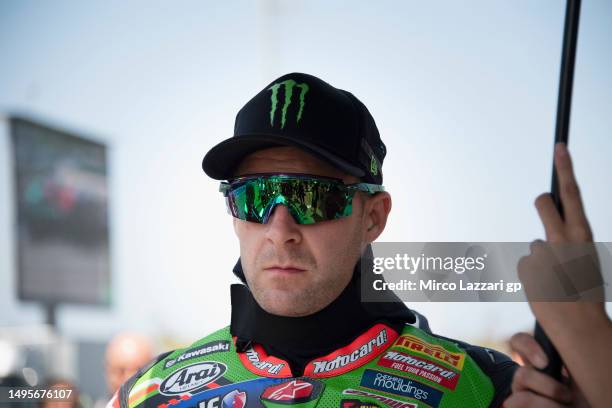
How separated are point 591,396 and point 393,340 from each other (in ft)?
2.65

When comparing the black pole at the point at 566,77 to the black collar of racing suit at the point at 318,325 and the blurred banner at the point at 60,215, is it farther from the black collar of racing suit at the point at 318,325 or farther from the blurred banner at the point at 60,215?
the blurred banner at the point at 60,215

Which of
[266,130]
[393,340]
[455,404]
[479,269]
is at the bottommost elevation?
[455,404]

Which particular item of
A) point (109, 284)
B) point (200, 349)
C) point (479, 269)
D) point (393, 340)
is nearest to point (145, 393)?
point (200, 349)

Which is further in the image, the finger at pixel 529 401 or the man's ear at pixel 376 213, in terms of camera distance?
the man's ear at pixel 376 213

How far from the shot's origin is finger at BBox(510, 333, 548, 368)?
118cm

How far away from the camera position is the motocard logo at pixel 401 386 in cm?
172

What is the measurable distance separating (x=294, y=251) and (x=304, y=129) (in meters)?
0.29

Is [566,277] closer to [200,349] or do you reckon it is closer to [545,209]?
[545,209]

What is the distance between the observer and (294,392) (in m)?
1.74

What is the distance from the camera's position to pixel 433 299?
195 cm

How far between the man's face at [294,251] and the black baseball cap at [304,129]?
0.06 meters

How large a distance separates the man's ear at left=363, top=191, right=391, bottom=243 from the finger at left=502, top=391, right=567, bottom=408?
795 millimetres

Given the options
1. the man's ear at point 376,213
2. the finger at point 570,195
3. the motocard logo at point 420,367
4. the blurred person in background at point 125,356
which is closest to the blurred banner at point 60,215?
the blurred person in background at point 125,356

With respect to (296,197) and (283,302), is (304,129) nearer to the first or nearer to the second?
(296,197)
